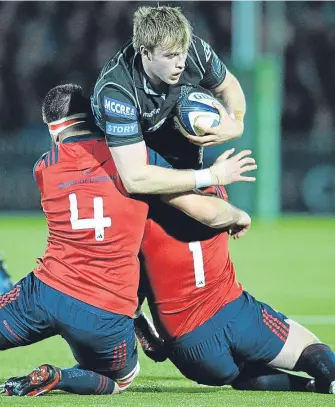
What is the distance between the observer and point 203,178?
217 inches

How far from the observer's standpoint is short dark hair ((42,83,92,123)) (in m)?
5.56

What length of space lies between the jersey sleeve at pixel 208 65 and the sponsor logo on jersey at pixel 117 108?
32.6 inches

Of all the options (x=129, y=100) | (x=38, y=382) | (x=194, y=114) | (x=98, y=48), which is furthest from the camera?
(x=98, y=48)

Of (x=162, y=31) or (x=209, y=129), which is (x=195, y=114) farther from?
(x=162, y=31)

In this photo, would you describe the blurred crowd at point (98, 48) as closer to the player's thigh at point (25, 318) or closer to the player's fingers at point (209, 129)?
the player's fingers at point (209, 129)

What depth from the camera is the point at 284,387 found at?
577 cm

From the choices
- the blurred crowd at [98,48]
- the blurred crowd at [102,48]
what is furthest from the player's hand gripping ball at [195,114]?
the blurred crowd at [98,48]

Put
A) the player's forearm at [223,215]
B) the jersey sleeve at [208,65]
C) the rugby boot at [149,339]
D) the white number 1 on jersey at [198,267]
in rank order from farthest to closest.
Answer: the jersey sleeve at [208,65], the rugby boot at [149,339], the white number 1 on jersey at [198,267], the player's forearm at [223,215]

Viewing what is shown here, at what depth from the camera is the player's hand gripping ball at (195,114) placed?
219 inches

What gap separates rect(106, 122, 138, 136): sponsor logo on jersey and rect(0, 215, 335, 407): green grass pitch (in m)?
1.21

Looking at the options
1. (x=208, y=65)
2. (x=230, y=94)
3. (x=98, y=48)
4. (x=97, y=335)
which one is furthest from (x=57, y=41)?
(x=97, y=335)

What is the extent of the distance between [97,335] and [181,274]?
23.9 inches

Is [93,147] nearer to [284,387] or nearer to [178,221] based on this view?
[178,221]

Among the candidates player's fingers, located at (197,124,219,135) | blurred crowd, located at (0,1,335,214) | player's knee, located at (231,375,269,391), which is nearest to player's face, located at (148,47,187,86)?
player's fingers, located at (197,124,219,135)
